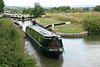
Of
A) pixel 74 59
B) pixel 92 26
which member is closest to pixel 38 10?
pixel 92 26

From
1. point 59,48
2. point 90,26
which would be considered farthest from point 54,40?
point 90,26

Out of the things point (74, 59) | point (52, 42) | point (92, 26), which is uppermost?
point (52, 42)

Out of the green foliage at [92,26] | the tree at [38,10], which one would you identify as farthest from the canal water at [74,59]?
the tree at [38,10]

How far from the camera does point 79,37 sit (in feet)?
72.4

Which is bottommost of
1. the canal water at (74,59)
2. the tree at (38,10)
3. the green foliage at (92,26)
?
the canal water at (74,59)

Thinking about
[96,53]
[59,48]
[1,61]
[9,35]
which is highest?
[9,35]

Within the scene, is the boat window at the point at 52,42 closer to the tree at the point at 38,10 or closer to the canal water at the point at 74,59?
the canal water at the point at 74,59

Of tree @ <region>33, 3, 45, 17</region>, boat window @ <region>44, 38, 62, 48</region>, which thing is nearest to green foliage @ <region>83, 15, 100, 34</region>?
boat window @ <region>44, 38, 62, 48</region>

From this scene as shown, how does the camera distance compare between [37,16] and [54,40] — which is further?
[37,16]

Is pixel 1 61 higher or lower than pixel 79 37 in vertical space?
higher

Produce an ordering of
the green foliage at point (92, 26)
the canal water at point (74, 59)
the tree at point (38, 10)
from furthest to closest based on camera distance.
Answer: the tree at point (38, 10)
the green foliage at point (92, 26)
the canal water at point (74, 59)

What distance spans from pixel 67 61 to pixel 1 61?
23.4ft

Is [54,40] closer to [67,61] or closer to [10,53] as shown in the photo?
[67,61]

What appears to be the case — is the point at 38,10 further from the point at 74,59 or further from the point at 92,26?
the point at 74,59
